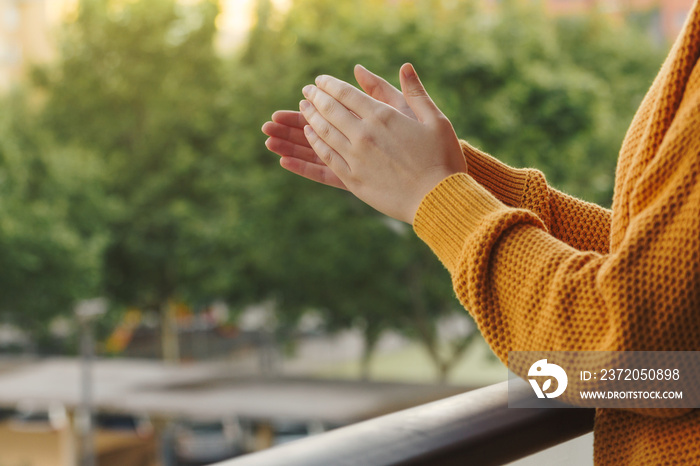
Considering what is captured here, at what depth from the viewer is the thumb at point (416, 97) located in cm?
77

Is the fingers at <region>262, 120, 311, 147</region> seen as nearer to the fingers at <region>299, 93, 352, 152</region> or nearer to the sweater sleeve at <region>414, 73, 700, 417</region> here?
the fingers at <region>299, 93, 352, 152</region>

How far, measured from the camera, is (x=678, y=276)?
2.06 ft

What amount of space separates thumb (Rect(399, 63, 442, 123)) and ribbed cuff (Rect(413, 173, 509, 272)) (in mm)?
64

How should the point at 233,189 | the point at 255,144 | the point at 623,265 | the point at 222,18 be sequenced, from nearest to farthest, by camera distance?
the point at 623,265
the point at 255,144
the point at 233,189
the point at 222,18

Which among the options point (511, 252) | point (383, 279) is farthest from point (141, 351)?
point (511, 252)

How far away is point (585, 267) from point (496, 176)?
26cm

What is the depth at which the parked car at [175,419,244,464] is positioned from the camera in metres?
14.6

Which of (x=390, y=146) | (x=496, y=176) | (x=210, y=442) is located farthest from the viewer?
(x=210, y=442)

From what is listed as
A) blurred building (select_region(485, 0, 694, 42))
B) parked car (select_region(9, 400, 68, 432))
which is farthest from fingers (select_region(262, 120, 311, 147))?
parked car (select_region(9, 400, 68, 432))

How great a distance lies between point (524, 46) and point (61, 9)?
968 centimetres

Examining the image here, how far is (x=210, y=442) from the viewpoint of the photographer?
48.6 feet

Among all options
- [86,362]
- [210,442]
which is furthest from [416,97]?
[210,442]

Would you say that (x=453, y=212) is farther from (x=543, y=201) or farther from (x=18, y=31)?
(x=18, y=31)

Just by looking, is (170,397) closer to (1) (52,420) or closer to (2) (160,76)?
(1) (52,420)
